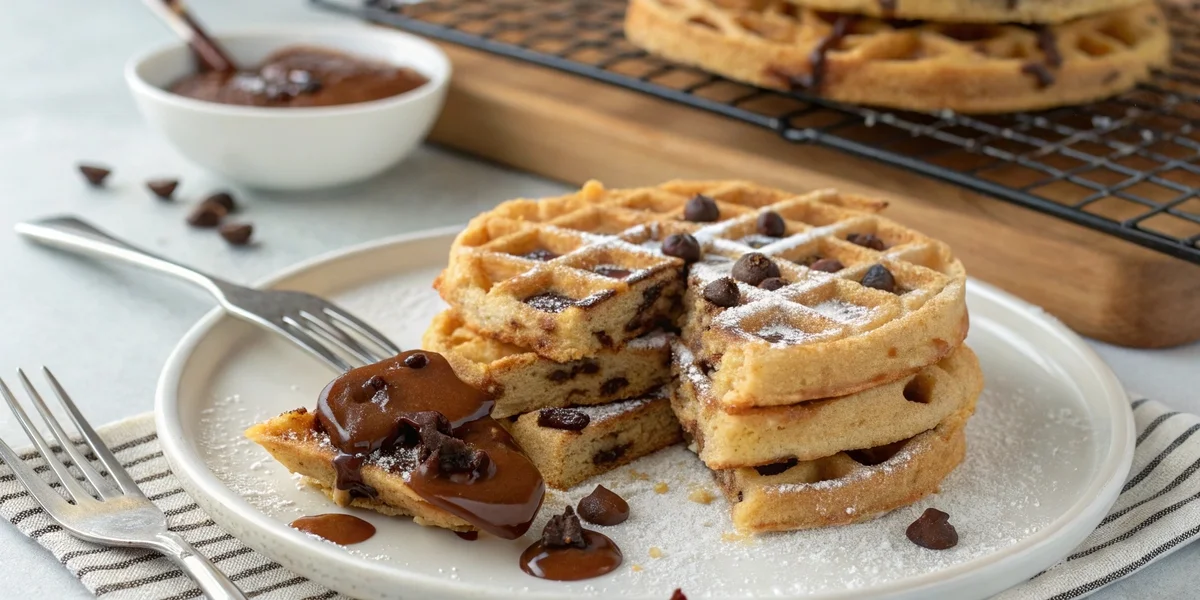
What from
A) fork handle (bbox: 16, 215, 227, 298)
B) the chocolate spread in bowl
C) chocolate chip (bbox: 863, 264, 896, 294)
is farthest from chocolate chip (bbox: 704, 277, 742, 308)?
the chocolate spread in bowl

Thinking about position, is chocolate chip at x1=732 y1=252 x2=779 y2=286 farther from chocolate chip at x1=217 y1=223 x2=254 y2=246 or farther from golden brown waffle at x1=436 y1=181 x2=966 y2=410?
chocolate chip at x1=217 y1=223 x2=254 y2=246

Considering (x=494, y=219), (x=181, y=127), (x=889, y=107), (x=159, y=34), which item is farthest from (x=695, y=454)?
(x=159, y=34)

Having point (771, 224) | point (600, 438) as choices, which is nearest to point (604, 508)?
point (600, 438)

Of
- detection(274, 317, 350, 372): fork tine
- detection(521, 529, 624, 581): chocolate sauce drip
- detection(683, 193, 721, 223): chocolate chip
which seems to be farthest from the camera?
detection(683, 193, 721, 223): chocolate chip

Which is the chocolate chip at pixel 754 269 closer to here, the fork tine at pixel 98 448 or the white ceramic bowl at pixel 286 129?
the fork tine at pixel 98 448

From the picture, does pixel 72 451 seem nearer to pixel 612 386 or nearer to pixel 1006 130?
pixel 612 386

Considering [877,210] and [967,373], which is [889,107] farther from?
[967,373]

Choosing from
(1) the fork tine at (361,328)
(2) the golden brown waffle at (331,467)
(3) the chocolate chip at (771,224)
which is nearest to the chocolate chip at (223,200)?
(1) the fork tine at (361,328)
